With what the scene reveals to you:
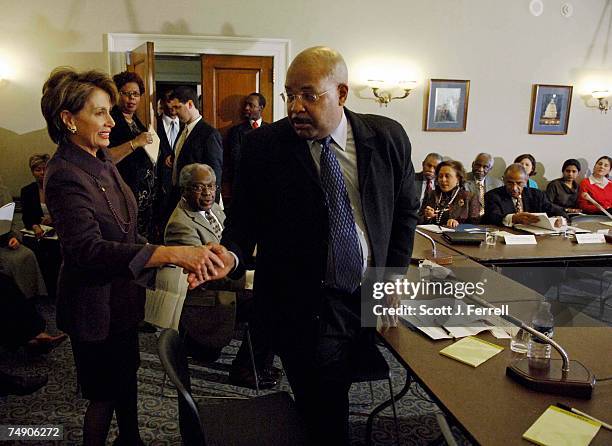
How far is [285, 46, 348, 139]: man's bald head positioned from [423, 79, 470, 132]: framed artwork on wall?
16.3ft

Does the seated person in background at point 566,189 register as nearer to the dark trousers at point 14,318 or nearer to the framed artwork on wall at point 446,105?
the framed artwork on wall at point 446,105

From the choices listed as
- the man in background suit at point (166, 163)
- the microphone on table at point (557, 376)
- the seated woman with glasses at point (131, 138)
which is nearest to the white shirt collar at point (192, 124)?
the man in background suit at point (166, 163)

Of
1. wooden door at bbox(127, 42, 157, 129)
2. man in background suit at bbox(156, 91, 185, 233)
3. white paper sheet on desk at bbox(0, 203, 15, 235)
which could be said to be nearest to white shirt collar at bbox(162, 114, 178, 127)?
man in background suit at bbox(156, 91, 185, 233)

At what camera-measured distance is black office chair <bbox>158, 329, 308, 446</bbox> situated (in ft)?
4.93

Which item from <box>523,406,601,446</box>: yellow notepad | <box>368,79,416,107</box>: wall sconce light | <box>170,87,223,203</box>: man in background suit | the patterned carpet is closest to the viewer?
<box>523,406,601,446</box>: yellow notepad

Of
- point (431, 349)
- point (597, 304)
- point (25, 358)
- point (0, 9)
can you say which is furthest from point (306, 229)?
point (0, 9)

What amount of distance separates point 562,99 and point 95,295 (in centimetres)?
665

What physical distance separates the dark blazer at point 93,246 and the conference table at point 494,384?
0.95 meters

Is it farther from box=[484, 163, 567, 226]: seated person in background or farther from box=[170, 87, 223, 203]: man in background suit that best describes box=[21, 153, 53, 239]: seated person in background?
box=[484, 163, 567, 226]: seated person in background

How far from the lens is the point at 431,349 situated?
180cm

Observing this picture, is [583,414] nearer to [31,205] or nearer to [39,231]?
[39,231]

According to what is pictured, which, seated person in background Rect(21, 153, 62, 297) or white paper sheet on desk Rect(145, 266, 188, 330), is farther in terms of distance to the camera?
seated person in background Rect(21, 153, 62, 297)

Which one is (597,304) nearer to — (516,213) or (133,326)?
(516,213)

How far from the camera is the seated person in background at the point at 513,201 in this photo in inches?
168
